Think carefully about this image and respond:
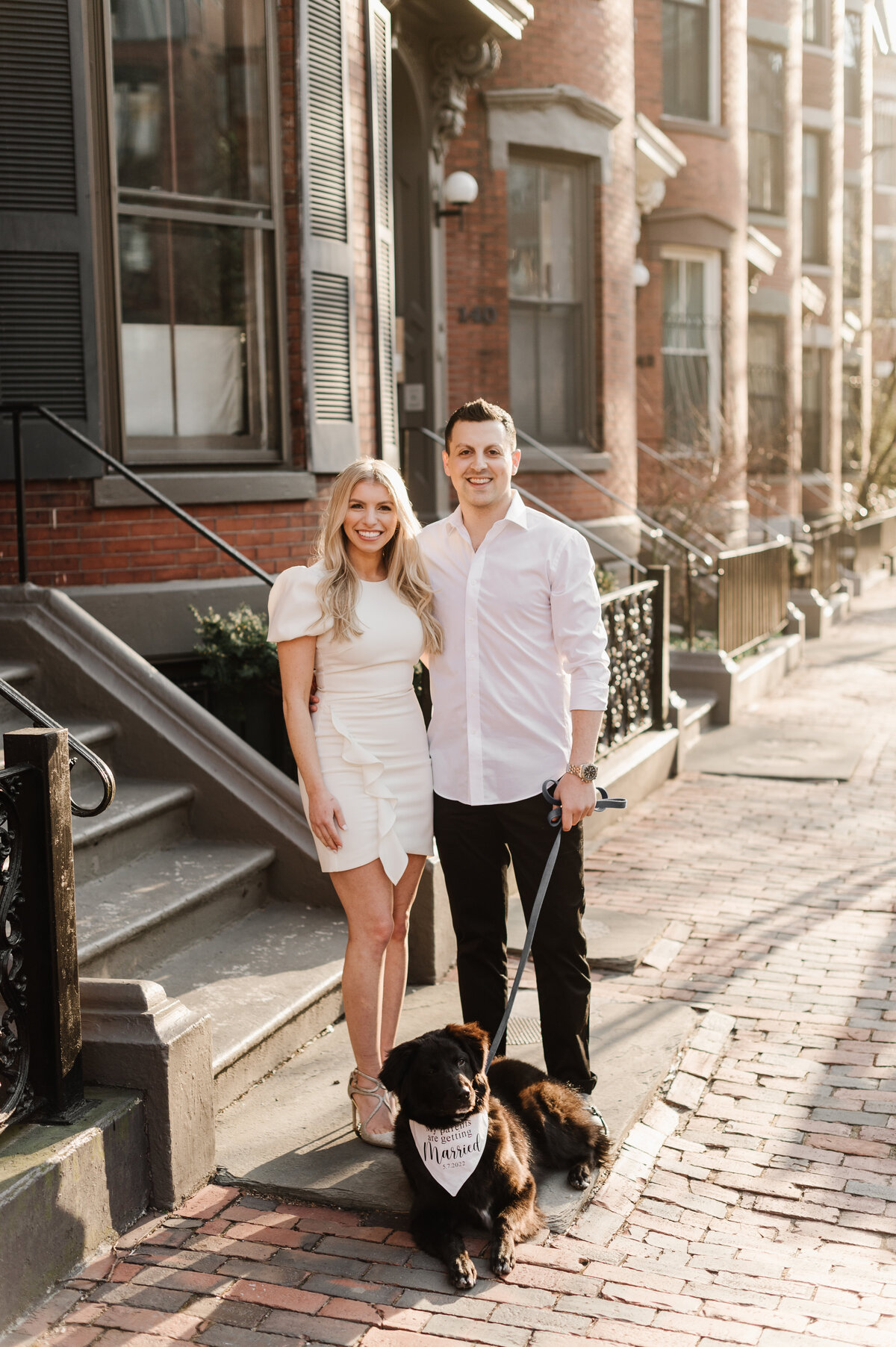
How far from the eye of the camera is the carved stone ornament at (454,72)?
10172mm

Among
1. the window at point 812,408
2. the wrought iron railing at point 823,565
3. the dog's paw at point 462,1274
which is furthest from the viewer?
the window at point 812,408

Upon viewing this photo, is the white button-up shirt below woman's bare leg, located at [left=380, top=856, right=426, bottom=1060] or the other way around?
the other way around

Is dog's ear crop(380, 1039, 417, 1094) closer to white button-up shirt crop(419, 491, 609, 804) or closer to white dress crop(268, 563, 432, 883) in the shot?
white dress crop(268, 563, 432, 883)

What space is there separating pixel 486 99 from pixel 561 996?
9.42m

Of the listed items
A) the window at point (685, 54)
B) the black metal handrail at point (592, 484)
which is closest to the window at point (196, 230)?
the black metal handrail at point (592, 484)

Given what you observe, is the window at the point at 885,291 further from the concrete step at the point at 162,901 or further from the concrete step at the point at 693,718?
the concrete step at the point at 162,901

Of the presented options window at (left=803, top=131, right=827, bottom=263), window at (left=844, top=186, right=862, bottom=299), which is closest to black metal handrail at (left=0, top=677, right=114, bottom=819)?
window at (left=803, top=131, right=827, bottom=263)

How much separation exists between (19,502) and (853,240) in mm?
26033

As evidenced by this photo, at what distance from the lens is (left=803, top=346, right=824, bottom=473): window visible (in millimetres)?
23828

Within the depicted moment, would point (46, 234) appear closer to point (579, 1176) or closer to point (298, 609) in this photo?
point (298, 609)

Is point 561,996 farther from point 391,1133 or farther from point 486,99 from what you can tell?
point 486,99

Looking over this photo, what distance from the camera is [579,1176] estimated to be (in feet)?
12.4

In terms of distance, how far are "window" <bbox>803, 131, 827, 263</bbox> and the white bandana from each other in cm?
2341

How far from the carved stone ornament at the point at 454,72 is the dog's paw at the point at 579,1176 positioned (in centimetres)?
879
